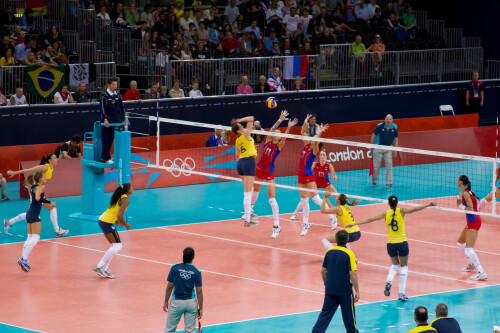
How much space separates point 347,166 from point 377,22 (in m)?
8.25

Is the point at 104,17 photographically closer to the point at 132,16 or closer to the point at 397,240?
the point at 132,16

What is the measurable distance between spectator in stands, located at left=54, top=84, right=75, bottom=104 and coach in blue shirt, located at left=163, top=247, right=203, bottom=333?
1581cm

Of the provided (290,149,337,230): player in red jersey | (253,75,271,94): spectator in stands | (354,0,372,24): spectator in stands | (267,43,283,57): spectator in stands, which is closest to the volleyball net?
(253,75,271,94): spectator in stands

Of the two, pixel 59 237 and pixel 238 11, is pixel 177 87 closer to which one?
pixel 238 11

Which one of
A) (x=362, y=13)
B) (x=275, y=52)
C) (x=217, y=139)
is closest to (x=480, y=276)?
(x=217, y=139)

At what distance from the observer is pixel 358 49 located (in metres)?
34.8

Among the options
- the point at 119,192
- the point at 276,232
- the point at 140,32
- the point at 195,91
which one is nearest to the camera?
the point at 119,192

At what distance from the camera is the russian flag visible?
107ft

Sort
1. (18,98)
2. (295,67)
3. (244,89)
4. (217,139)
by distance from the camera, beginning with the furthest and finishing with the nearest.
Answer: (295,67)
(244,89)
(217,139)
(18,98)

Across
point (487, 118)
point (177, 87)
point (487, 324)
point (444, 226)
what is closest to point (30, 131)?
point (177, 87)

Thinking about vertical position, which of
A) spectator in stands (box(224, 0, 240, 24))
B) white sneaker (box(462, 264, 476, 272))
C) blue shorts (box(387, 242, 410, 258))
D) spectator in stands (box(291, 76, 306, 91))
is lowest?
white sneaker (box(462, 264, 476, 272))

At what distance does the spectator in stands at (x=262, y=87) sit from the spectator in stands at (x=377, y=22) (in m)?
6.81

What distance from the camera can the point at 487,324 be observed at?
52.8 feet

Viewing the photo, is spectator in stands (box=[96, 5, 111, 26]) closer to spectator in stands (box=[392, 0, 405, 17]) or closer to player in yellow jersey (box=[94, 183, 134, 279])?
spectator in stands (box=[392, 0, 405, 17])
